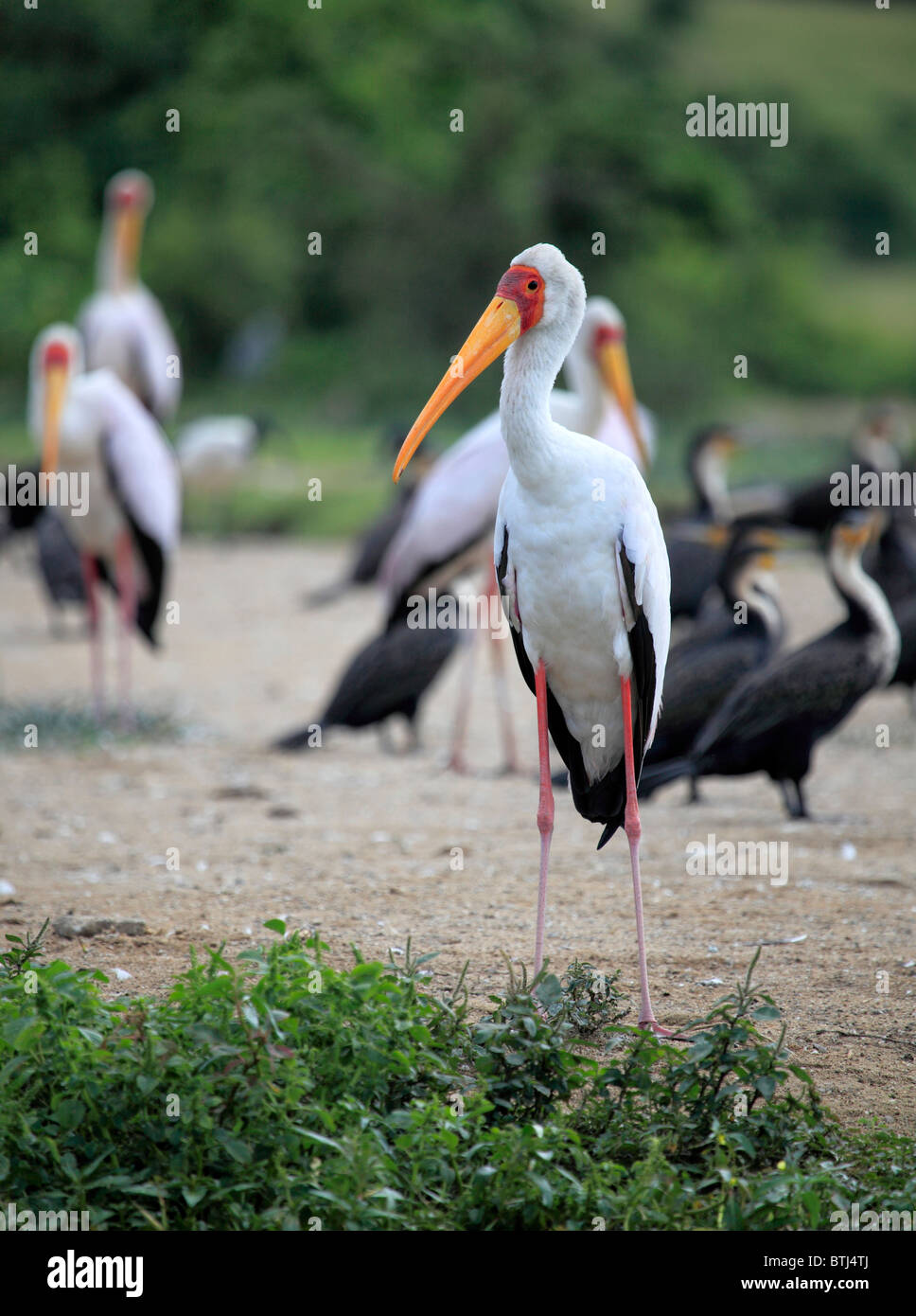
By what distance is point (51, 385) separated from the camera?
25.9 feet

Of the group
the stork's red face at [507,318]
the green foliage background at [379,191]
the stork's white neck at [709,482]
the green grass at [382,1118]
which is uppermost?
the green foliage background at [379,191]

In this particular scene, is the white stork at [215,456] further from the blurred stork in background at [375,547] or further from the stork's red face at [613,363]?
the stork's red face at [613,363]

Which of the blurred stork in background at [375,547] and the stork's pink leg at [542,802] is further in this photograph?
the blurred stork in background at [375,547]

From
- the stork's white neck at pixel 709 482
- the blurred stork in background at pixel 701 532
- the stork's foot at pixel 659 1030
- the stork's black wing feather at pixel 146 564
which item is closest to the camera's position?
the stork's foot at pixel 659 1030

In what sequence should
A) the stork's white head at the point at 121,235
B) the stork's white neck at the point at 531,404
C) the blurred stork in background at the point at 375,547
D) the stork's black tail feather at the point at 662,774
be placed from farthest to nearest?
the stork's white head at the point at 121,235 → the blurred stork in background at the point at 375,547 → the stork's black tail feather at the point at 662,774 → the stork's white neck at the point at 531,404

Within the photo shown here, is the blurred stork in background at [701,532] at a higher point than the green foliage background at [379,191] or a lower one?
lower

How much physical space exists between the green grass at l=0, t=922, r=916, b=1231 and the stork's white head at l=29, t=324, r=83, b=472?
186 inches

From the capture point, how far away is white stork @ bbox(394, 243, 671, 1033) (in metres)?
3.73

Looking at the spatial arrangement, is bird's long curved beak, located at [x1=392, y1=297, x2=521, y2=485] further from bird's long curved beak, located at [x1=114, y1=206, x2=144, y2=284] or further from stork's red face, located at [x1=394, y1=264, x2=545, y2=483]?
bird's long curved beak, located at [x1=114, y1=206, x2=144, y2=284]

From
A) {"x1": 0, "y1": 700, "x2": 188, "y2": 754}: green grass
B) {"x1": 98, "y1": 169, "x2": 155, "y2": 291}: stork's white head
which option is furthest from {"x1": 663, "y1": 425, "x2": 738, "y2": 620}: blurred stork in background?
{"x1": 98, "y1": 169, "x2": 155, "y2": 291}: stork's white head

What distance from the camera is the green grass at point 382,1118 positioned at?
9.59 ft

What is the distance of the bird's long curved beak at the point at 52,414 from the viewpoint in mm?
7668

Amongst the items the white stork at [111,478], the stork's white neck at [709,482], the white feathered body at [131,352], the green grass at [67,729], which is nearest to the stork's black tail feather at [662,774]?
the green grass at [67,729]
